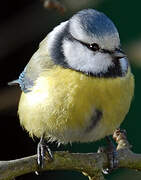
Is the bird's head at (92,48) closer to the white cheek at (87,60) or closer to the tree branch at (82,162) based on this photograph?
the white cheek at (87,60)

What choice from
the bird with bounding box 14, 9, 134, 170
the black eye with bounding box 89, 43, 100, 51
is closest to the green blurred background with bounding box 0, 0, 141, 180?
the bird with bounding box 14, 9, 134, 170

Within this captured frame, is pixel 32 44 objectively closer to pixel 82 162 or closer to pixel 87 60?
pixel 87 60

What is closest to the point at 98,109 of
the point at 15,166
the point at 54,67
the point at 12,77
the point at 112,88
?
the point at 112,88

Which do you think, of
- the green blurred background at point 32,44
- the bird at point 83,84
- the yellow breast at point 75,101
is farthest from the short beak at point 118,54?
the green blurred background at point 32,44

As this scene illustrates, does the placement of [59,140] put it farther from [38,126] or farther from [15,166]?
[15,166]

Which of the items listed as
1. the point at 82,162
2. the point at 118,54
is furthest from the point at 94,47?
the point at 82,162

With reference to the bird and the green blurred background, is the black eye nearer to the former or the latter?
the bird
